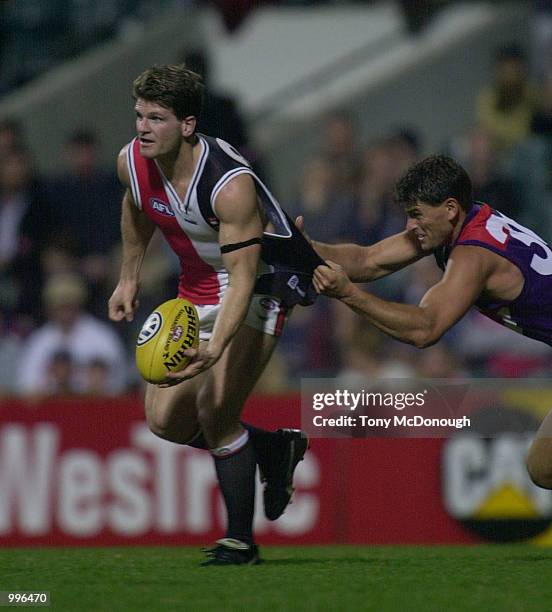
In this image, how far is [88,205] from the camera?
13359 mm

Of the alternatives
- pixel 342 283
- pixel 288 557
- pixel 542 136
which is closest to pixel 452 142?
pixel 542 136

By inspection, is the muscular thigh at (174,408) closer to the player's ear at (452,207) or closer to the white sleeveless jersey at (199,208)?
the white sleeveless jersey at (199,208)

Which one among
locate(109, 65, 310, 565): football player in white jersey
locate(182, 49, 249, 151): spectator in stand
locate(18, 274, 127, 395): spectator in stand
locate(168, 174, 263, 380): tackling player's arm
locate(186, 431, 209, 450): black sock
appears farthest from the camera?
locate(182, 49, 249, 151): spectator in stand

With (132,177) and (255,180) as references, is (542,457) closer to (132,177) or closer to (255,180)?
(255,180)

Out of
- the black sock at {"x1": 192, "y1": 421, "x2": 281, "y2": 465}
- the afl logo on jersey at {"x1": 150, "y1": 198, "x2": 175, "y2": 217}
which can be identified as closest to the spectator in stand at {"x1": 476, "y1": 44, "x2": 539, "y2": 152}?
the black sock at {"x1": 192, "y1": 421, "x2": 281, "y2": 465}

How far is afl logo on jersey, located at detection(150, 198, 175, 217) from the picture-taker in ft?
23.8

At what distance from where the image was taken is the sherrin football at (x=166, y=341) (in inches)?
267

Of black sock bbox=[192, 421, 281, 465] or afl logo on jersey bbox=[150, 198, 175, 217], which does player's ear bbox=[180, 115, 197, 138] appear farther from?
black sock bbox=[192, 421, 281, 465]

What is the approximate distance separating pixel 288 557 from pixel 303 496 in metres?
2.39

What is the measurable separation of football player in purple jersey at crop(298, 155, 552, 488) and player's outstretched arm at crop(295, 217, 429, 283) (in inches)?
11.4

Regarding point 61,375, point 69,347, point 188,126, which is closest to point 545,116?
point 69,347

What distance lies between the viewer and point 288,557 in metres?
8.25

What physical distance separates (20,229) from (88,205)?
0.62m

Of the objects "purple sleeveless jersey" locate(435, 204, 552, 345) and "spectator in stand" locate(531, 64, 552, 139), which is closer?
"purple sleeveless jersey" locate(435, 204, 552, 345)
